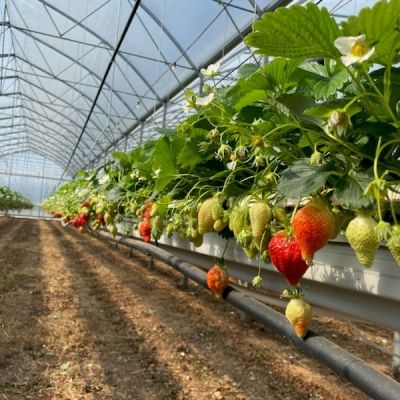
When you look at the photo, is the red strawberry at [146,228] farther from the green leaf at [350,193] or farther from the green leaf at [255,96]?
the green leaf at [350,193]

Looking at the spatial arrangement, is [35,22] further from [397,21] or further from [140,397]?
[397,21]

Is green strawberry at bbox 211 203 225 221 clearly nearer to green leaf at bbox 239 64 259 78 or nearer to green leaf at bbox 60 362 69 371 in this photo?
green leaf at bbox 239 64 259 78

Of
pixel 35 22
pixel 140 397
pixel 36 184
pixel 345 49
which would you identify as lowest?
pixel 140 397

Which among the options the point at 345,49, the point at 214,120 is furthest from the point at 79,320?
the point at 345,49

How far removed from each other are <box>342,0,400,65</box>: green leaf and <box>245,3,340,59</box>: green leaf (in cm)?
2

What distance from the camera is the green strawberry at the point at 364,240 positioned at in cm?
42

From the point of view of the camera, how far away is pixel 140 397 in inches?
73.0

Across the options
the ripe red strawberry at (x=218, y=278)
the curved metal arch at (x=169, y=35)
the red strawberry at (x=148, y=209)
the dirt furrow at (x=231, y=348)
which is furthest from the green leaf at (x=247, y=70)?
the curved metal arch at (x=169, y=35)

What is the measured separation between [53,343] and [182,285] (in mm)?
1993

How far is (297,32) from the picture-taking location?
16.9 inches

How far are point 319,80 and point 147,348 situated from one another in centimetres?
214

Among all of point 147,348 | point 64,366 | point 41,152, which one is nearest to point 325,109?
point 64,366

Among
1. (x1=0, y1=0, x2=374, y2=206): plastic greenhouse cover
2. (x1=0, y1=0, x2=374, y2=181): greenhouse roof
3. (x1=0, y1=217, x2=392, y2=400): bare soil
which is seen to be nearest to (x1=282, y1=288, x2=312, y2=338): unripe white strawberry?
(x1=0, y1=217, x2=392, y2=400): bare soil

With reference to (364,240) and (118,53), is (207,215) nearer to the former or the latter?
(364,240)
